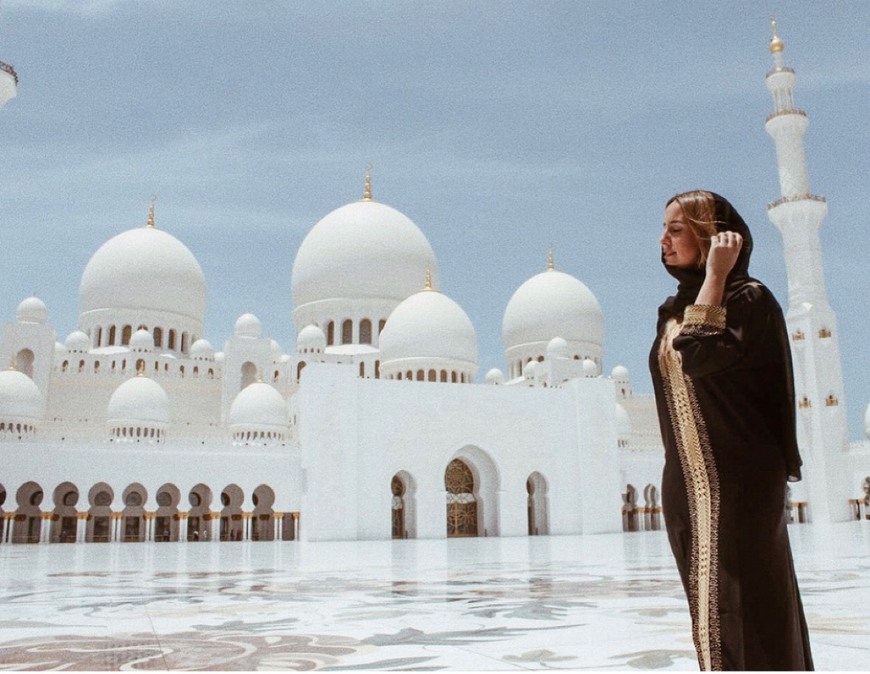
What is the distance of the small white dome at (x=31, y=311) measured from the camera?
1061 inches

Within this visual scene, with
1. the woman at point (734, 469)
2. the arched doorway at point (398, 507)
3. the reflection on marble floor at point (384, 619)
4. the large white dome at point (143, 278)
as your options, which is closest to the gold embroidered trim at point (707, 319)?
the woman at point (734, 469)

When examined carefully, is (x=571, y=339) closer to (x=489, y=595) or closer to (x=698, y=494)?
(x=489, y=595)

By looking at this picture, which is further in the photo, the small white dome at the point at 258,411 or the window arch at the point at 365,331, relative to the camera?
the window arch at the point at 365,331

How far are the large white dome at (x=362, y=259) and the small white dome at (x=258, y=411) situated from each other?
15.2ft

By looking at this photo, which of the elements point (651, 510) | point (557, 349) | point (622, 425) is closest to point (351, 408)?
point (557, 349)

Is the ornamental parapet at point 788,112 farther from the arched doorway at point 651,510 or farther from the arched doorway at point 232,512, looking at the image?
the arched doorway at point 232,512

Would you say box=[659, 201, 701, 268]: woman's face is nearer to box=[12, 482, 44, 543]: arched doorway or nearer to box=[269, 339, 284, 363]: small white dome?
box=[12, 482, 44, 543]: arched doorway

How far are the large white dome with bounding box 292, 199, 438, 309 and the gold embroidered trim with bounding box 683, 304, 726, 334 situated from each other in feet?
84.6

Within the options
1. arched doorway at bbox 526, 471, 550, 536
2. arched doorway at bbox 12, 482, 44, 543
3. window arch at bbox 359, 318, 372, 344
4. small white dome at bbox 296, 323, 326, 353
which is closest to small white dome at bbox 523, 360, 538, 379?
window arch at bbox 359, 318, 372, 344

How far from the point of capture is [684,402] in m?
1.69

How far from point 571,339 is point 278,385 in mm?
10380

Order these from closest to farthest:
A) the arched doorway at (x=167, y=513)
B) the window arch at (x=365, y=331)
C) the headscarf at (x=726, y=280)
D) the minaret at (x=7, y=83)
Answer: the headscarf at (x=726, y=280), the minaret at (x=7, y=83), the arched doorway at (x=167, y=513), the window arch at (x=365, y=331)

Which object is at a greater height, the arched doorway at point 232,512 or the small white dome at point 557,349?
the small white dome at point 557,349

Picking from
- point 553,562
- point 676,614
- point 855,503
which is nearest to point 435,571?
point 553,562
